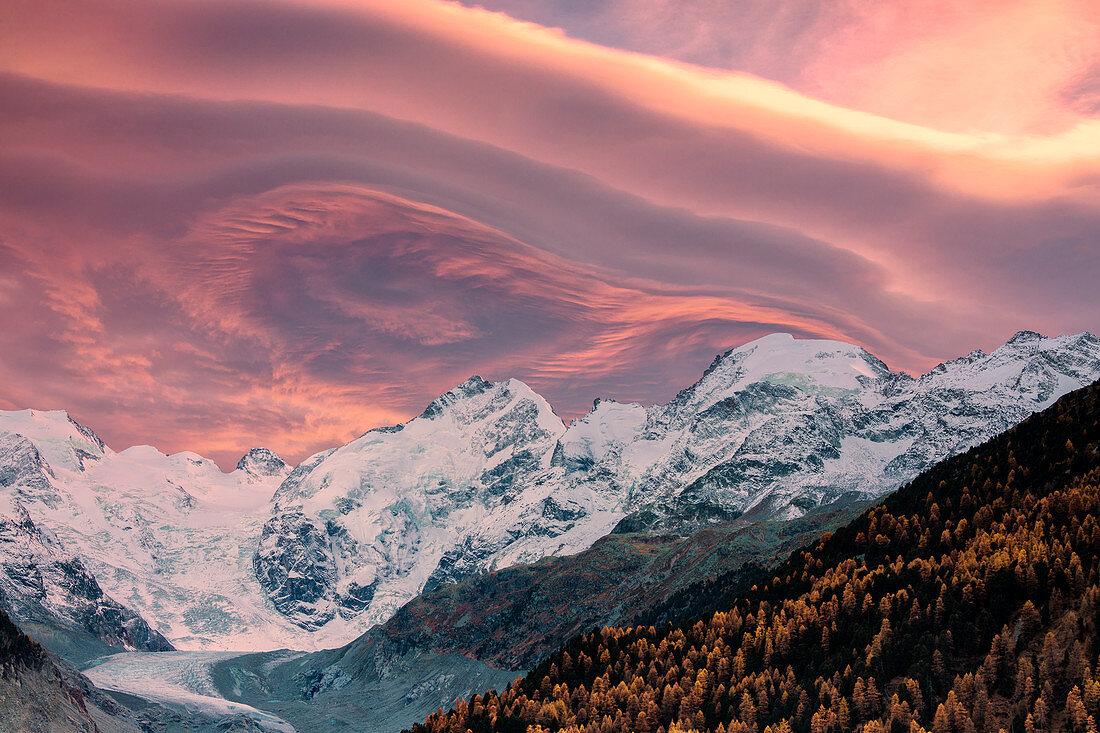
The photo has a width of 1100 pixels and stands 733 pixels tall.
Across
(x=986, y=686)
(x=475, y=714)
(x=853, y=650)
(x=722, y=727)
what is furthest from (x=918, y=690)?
(x=475, y=714)

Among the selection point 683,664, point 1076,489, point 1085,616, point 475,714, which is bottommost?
point 475,714

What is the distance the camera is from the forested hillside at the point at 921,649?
136 metres

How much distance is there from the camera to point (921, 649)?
15200 cm

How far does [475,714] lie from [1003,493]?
11571 centimetres

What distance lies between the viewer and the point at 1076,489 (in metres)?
173

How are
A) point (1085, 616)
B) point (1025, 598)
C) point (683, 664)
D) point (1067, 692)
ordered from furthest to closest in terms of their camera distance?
point (683, 664) → point (1025, 598) → point (1085, 616) → point (1067, 692)

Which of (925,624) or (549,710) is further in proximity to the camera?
(549,710)

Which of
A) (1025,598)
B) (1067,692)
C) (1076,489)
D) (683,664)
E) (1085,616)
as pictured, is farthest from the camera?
(683,664)

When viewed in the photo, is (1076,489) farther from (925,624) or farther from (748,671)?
(748,671)

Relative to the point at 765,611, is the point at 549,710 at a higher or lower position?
lower

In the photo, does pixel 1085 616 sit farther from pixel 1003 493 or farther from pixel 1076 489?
pixel 1003 493

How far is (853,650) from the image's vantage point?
163375mm

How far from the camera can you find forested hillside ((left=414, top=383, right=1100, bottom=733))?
447ft

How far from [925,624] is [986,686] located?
2198 centimetres
